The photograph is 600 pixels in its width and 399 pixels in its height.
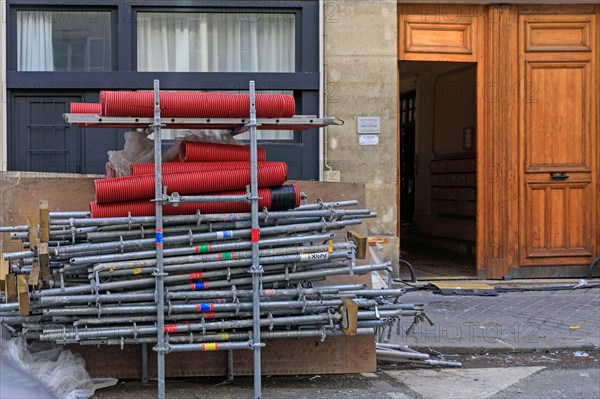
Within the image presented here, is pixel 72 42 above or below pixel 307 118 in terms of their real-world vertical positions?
above

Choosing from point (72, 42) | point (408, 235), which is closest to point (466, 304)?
point (72, 42)

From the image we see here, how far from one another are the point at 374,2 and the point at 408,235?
7.65m

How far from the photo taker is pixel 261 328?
21.1 feet

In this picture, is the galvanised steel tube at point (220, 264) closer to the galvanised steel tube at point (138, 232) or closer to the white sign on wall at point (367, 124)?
the galvanised steel tube at point (138, 232)

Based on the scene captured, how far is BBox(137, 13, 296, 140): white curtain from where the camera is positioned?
36.9ft

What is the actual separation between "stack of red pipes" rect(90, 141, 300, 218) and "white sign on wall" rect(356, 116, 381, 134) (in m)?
4.91

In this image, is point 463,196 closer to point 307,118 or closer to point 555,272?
point 555,272

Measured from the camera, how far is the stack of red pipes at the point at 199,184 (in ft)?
20.1

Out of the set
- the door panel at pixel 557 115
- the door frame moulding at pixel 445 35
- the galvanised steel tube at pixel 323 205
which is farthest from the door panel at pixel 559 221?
the galvanised steel tube at pixel 323 205

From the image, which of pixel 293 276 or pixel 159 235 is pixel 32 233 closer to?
pixel 159 235

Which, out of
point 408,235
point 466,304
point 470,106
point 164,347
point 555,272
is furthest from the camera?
point 408,235

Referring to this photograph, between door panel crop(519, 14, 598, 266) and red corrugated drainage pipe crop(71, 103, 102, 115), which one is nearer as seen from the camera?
red corrugated drainage pipe crop(71, 103, 102, 115)

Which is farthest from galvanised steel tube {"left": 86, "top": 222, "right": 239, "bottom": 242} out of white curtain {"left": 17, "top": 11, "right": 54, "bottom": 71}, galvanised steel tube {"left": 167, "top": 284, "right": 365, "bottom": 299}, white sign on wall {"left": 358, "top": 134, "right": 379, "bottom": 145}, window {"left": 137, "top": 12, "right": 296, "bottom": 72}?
white curtain {"left": 17, "top": 11, "right": 54, "bottom": 71}

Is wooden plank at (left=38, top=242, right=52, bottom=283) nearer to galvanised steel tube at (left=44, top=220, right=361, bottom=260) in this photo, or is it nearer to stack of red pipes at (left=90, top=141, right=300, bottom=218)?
galvanised steel tube at (left=44, top=220, right=361, bottom=260)
